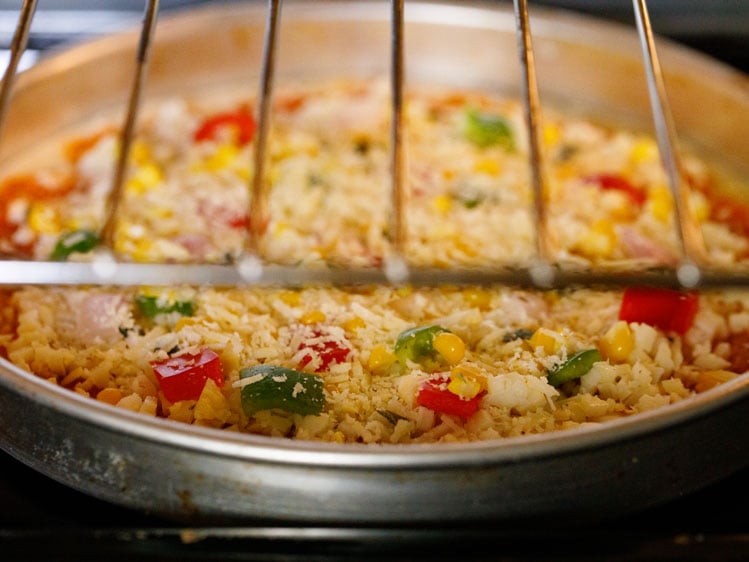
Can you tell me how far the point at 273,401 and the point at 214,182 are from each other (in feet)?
2.26

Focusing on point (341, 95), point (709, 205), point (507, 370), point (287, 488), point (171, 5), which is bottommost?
point (287, 488)

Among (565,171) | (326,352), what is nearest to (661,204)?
(565,171)

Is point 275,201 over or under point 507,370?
over

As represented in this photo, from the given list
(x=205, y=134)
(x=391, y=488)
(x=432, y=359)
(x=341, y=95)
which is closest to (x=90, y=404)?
(x=391, y=488)

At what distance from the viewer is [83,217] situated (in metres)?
1.45

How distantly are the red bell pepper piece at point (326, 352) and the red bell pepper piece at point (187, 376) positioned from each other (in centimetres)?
12

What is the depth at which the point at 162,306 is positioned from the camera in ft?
3.91

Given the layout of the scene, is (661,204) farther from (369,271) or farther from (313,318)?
(369,271)

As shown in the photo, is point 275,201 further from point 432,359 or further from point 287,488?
point 287,488

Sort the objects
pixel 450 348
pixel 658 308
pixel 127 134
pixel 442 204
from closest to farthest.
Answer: pixel 127 134, pixel 450 348, pixel 658 308, pixel 442 204

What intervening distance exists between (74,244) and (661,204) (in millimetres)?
1053

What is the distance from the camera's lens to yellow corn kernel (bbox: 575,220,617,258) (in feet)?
4.57

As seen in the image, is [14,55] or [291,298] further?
[291,298]

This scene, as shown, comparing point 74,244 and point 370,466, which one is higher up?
point 74,244
